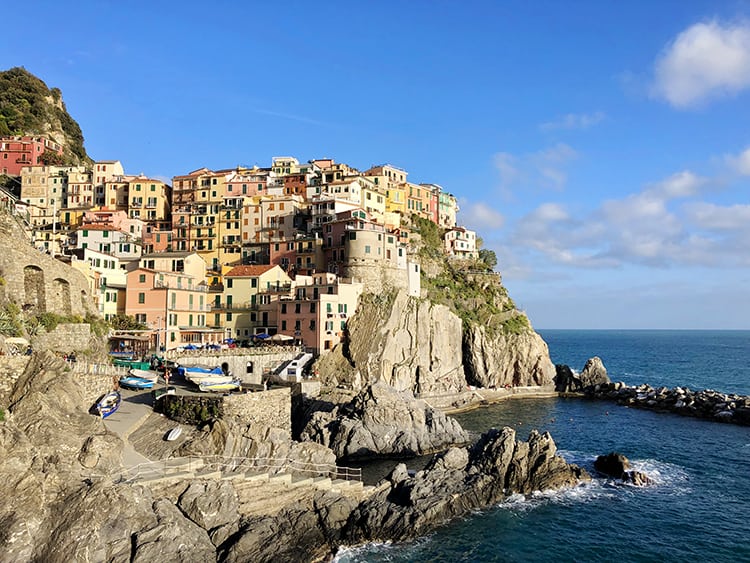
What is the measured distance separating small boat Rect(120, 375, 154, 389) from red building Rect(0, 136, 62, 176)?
7400 cm

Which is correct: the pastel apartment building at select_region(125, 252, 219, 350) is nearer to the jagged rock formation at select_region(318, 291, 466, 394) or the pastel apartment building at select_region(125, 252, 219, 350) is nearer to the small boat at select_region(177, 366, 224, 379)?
the small boat at select_region(177, 366, 224, 379)

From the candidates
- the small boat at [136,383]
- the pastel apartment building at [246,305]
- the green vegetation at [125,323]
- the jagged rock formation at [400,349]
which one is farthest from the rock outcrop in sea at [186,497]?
the pastel apartment building at [246,305]

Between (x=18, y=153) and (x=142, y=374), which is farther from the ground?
(x=18, y=153)

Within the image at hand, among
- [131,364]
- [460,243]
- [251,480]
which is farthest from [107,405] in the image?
[460,243]

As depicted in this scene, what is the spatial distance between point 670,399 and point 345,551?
Answer: 55793 mm

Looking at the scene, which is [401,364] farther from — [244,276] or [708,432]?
[708,432]

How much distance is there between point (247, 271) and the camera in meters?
68.0

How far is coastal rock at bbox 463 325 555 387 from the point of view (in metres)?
74.0

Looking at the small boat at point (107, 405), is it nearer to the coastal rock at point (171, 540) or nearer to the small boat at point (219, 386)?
the small boat at point (219, 386)

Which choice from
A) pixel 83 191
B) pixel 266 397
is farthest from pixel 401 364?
pixel 83 191

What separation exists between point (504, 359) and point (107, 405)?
55371mm

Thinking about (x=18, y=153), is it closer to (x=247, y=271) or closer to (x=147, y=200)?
(x=147, y=200)

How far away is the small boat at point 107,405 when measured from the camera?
31.8 metres

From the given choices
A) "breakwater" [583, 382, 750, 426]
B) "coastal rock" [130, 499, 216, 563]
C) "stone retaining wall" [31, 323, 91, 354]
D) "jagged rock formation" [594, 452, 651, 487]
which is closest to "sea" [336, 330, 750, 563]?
"jagged rock formation" [594, 452, 651, 487]
